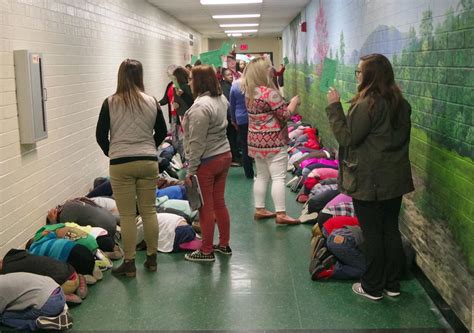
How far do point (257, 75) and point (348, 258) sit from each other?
1.98 meters

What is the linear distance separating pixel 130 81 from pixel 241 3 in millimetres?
7898

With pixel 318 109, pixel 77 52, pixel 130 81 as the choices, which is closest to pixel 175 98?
pixel 77 52

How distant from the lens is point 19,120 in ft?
14.8

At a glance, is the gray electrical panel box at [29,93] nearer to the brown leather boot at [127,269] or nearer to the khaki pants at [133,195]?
the khaki pants at [133,195]

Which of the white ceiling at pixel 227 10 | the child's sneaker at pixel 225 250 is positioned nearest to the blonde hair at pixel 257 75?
the child's sneaker at pixel 225 250

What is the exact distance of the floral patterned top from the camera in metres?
5.19

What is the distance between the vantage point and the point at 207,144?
425 cm

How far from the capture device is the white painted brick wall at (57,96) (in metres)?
4.32

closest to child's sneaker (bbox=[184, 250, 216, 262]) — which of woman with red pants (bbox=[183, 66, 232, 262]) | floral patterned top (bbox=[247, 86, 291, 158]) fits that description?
woman with red pants (bbox=[183, 66, 232, 262])

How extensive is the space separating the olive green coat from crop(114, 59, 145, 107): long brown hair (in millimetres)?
1441

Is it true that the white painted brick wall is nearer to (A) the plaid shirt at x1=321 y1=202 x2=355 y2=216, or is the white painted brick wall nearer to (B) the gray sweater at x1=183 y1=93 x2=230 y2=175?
(B) the gray sweater at x1=183 y1=93 x2=230 y2=175

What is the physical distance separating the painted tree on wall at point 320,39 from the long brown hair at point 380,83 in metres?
5.76

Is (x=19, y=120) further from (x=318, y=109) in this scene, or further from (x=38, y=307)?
(x=318, y=109)

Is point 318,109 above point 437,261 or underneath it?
above
